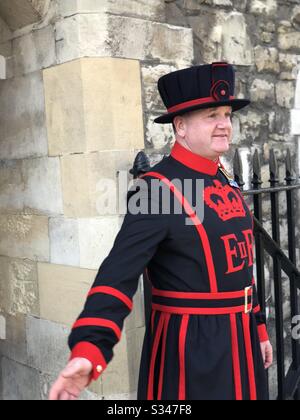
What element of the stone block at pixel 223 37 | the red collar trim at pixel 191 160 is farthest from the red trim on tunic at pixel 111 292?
the stone block at pixel 223 37

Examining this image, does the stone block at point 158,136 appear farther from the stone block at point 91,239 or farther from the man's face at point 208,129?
the man's face at point 208,129

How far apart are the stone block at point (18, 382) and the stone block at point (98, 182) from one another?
1066mm

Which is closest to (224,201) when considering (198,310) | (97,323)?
(198,310)

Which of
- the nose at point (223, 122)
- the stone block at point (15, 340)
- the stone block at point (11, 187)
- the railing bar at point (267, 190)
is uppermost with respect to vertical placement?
the nose at point (223, 122)

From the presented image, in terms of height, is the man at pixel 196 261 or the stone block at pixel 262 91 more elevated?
the stone block at pixel 262 91

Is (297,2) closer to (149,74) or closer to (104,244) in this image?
(149,74)

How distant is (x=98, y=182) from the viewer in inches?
105

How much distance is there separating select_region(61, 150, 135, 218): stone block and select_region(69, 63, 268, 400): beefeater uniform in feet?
2.18

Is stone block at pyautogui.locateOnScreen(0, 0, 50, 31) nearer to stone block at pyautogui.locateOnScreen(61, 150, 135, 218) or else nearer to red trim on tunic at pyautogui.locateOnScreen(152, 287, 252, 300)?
stone block at pyautogui.locateOnScreen(61, 150, 135, 218)

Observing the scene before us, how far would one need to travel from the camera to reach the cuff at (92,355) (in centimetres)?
157

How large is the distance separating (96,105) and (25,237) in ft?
3.14

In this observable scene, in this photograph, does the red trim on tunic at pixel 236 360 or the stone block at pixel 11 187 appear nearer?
the red trim on tunic at pixel 236 360

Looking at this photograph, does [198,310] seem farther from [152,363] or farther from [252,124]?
[252,124]

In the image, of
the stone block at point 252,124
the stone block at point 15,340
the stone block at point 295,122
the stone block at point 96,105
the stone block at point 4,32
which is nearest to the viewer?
the stone block at point 96,105
